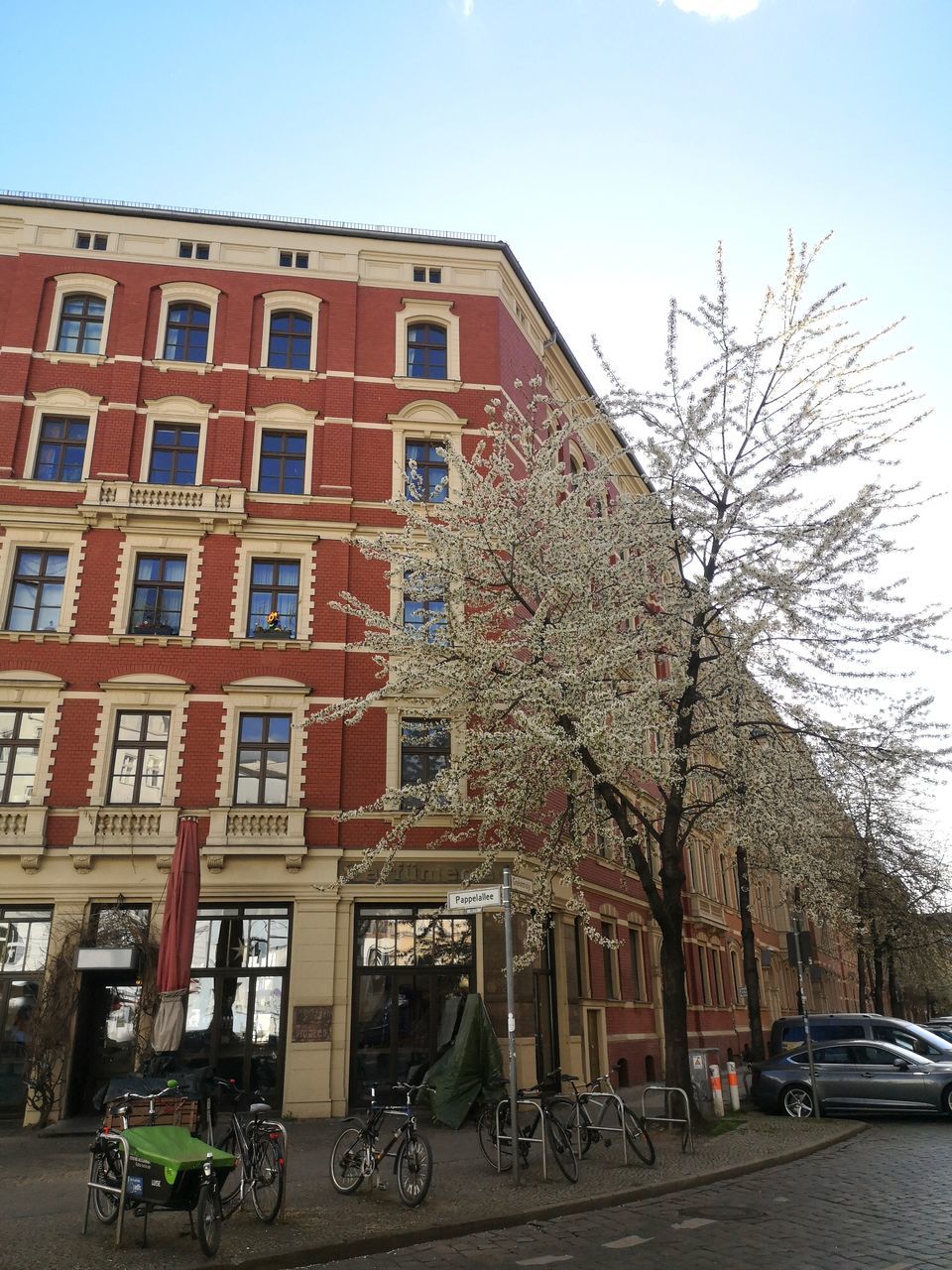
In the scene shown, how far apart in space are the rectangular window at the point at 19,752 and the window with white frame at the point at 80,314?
8.84 m

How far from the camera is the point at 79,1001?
58.4 ft

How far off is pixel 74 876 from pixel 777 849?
42.6 feet

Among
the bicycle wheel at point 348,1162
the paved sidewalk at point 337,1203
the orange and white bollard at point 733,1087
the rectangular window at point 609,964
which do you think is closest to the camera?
the paved sidewalk at point 337,1203

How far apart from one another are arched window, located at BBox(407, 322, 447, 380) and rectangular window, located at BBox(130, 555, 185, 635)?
765cm

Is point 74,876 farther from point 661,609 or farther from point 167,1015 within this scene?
point 661,609

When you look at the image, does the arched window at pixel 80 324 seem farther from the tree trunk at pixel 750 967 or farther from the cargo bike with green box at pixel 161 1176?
the tree trunk at pixel 750 967

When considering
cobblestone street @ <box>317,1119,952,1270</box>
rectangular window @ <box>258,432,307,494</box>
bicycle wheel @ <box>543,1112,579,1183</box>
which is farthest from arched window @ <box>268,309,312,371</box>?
cobblestone street @ <box>317,1119,952,1270</box>

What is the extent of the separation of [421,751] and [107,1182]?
39.8ft

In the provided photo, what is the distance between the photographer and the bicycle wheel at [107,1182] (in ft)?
28.2

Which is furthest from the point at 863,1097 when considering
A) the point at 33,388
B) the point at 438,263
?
the point at 33,388

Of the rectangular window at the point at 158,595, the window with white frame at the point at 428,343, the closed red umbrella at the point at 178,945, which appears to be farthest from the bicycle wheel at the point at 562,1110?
the window with white frame at the point at 428,343

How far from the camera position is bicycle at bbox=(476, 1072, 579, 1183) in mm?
11188

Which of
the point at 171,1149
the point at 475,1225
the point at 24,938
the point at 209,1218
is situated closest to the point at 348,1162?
the point at 475,1225

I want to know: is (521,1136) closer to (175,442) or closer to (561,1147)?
(561,1147)
